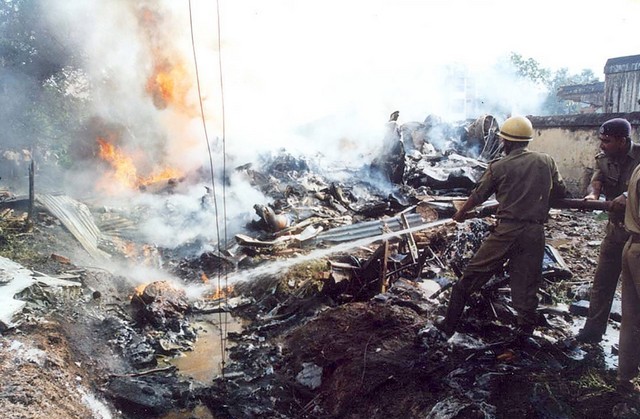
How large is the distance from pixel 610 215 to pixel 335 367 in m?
2.95

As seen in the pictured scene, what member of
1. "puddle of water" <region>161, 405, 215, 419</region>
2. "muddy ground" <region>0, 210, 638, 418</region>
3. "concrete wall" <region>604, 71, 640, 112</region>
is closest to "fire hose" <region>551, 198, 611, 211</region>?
"muddy ground" <region>0, 210, 638, 418</region>

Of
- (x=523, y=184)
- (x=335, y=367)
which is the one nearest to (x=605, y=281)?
(x=523, y=184)

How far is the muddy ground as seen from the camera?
3.23 meters

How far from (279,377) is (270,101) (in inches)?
578

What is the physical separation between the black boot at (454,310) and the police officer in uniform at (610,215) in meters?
1.23

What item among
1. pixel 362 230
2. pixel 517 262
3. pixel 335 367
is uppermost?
pixel 517 262

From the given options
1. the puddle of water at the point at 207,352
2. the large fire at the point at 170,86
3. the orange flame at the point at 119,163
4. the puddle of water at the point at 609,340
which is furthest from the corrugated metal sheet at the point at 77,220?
the large fire at the point at 170,86

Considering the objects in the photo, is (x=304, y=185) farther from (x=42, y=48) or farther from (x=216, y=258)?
(x=42, y=48)

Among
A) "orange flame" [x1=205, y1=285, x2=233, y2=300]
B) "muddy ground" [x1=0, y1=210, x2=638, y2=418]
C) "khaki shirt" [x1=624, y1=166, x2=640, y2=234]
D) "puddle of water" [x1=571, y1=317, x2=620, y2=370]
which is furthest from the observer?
"orange flame" [x1=205, y1=285, x2=233, y2=300]

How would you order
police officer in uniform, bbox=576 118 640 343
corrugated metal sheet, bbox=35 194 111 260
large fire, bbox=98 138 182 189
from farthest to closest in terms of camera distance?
1. large fire, bbox=98 138 182 189
2. corrugated metal sheet, bbox=35 194 111 260
3. police officer in uniform, bbox=576 118 640 343

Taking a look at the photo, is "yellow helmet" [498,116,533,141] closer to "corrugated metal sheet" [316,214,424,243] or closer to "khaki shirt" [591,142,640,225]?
"khaki shirt" [591,142,640,225]

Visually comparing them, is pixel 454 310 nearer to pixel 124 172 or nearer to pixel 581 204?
pixel 581 204

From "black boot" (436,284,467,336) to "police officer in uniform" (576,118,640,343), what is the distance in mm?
1235

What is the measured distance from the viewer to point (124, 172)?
16.1 meters
